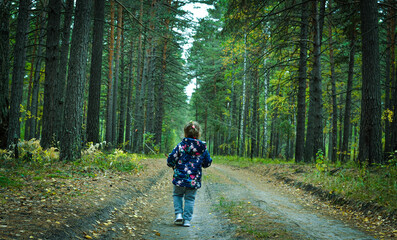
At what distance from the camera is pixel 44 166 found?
7422 millimetres

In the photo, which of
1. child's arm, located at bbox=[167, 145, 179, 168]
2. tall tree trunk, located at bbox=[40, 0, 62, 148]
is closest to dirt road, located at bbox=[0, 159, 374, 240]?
child's arm, located at bbox=[167, 145, 179, 168]

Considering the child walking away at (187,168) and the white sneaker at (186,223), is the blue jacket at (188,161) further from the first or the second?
the white sneaker at (186,223)

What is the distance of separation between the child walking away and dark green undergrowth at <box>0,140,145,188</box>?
286 cm

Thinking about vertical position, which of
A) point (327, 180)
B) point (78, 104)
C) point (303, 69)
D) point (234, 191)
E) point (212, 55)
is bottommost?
point (234, 191)

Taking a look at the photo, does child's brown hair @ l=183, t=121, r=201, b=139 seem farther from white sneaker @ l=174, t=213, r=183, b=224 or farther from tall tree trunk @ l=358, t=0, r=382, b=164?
tall tree trunk @ l=358, t=0, r=382, b=164

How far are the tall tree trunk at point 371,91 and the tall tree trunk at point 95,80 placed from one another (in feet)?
34.7

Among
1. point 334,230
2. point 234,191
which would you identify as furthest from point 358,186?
point 234,191

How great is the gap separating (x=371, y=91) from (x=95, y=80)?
35.9 ft

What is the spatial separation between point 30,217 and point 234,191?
5709 mm

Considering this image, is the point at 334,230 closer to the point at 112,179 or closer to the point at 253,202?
the point at 253,202

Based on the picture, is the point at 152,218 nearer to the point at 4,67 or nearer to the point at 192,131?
the point at 192,131

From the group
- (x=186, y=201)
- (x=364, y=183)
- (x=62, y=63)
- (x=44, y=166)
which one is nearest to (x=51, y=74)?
(x=62, y=63)

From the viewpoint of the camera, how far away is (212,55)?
3078 cm

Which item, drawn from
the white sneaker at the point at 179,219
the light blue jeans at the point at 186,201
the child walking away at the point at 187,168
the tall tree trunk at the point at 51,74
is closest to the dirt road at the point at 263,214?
the white sneaker at the point at 179,219
